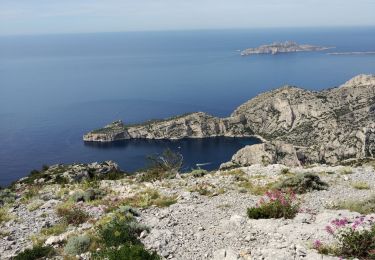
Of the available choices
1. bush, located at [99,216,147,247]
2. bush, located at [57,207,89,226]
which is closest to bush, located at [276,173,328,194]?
bush, located at [99,216,147,247]

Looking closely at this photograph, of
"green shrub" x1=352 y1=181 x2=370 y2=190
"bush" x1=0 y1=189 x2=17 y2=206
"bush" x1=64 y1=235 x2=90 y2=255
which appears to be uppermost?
"bush" x1=64 y1=235 x2=90 y2=255

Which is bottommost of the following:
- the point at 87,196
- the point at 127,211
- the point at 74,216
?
the point at 87,196

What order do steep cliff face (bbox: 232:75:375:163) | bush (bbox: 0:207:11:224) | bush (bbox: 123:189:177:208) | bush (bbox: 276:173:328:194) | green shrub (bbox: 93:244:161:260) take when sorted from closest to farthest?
green shrub (bbox: 93:244:161:260), bush (bbox: 123:189:177:208), bush (bbox: 276:173:328:194), bush (bbox: 0:207:11:224), steep cliff face (bbox: 232:75:375:163)

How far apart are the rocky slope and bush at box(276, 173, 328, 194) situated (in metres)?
0.43

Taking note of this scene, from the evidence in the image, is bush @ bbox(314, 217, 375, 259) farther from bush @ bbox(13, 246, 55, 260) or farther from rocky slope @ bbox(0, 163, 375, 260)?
bush @ bbox(13, 246, 55, 260)

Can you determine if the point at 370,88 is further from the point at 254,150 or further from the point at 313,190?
the point at 313,190

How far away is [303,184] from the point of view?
18375 mm

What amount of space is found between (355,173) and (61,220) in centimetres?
1561

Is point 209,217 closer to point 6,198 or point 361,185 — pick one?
point 361,185

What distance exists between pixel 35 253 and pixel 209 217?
6.16 meters

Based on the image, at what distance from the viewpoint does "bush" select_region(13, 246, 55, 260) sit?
12.7 m

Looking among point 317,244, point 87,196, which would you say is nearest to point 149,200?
point 87,196

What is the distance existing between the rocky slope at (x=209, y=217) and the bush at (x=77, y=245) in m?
0.28

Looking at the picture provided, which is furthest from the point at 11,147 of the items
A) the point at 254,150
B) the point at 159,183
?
the point at 159,183
